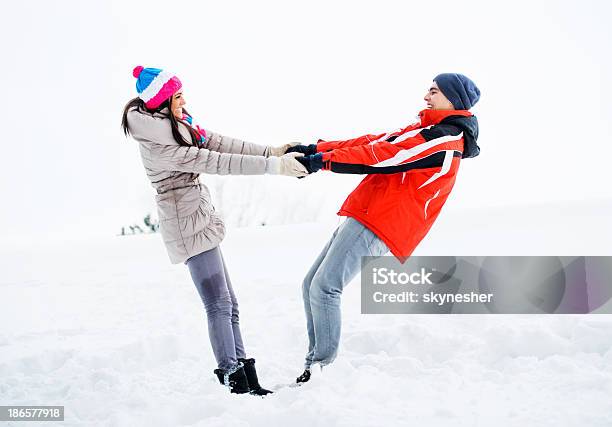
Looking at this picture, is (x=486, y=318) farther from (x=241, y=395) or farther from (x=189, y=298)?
(x=189, y=298)

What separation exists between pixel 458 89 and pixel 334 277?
4.47 ft

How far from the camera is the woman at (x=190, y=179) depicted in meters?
3.49

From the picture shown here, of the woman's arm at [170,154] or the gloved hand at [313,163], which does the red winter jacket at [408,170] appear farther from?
the woman's arm at [170,154]

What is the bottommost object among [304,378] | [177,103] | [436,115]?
[304,378]

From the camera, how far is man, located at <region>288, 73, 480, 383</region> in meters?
3.56

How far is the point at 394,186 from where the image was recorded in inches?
145

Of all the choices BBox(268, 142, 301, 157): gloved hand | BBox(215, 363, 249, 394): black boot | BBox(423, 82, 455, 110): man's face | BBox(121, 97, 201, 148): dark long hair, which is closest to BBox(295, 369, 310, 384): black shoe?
BBox(215, 363, 249, 394): black boot

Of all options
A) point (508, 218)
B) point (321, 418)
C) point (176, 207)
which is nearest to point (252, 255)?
point (508, 218)

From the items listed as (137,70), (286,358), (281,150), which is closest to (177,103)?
(137,70)

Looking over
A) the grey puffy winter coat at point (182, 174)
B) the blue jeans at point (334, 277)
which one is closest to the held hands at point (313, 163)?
the grey puffy winter coat at point (182, 174)

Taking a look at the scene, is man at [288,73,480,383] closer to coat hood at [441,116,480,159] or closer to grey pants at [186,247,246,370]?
coat hood at [441,116,480,159]

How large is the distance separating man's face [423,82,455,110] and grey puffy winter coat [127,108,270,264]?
112cm

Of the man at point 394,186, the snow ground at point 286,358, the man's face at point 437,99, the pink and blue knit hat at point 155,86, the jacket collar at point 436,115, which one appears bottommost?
the snow ground at point 286,358

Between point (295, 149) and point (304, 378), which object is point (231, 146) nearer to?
point (295, 149)
